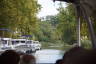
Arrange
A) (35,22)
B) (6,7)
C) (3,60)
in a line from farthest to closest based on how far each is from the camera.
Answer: (35,22) < (6,7) < (3,60)

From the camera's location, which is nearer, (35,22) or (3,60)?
(3,60)

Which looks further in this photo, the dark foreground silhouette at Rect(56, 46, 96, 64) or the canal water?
the canal water

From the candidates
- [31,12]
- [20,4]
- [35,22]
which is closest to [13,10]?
[20,4]

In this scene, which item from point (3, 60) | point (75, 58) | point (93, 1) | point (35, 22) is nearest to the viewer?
point (75, 58)

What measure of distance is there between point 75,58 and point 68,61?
2 cm

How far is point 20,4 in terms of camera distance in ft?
59.7

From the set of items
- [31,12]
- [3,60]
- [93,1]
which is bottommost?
[3,60]

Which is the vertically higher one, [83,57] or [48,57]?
[83,57]

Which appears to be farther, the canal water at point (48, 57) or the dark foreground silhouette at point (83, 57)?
the canal water at point (48, 57)

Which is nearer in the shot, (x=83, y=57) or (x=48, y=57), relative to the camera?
(x=83, y=57)

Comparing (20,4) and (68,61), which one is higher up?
(20,4)

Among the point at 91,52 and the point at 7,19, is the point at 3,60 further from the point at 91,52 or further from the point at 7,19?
the point at 7,19

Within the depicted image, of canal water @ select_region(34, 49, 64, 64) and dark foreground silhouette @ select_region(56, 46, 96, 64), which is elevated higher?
dark foreground silhouette @ select_region(56, 46, 96, 64)

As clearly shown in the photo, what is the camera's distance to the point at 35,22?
70.0ft
